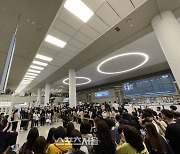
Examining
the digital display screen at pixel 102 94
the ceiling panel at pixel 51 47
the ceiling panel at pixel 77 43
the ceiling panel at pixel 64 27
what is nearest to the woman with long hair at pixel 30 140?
the ceiling panel at pixel 64 27

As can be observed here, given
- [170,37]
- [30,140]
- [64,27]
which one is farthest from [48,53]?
[170,37]

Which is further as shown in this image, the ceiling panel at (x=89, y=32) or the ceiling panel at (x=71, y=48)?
the ceiling panel at (x=71, y=48)

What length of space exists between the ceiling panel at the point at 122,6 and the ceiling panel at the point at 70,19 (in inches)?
51.3

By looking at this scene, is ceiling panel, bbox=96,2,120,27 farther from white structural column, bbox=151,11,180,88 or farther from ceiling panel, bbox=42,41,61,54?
ceiling panel, bbox=42,41,61,54

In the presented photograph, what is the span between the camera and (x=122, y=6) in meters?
3.37

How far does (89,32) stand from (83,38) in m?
0.49

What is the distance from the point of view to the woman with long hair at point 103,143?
1.39 metres

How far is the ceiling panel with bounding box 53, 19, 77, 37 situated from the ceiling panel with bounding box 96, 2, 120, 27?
128 centimetres

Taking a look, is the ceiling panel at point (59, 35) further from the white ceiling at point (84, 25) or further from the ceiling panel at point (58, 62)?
the ceiling panel at point (58, 62)

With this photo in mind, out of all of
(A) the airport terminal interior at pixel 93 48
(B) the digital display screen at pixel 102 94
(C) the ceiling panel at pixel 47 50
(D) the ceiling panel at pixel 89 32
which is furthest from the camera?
(B) the digital display screen at pixel 102 94

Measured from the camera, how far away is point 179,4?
343 centimetres

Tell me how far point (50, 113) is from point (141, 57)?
8.34 metres

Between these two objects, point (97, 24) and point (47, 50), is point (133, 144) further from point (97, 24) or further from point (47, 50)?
point (47, 50)

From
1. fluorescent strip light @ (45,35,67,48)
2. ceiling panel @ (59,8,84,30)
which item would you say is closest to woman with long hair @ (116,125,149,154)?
ceiling panel @ (59,8,84,30)
